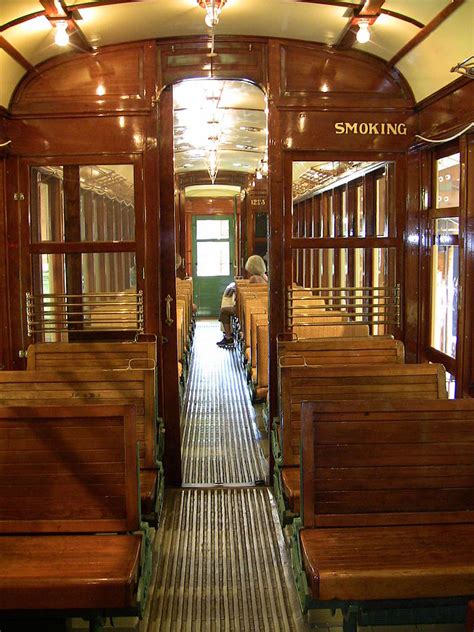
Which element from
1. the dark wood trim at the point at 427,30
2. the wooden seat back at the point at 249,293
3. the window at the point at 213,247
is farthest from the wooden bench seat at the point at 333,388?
the window at the point at 213,247

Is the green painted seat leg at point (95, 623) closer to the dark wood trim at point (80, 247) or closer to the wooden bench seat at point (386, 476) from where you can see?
the wooden bench seat at point (386, 476)

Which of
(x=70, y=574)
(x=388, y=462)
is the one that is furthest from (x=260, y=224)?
(x=70, y=574)

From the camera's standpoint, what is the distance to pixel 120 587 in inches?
83.9

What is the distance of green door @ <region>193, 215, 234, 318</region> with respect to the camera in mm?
14961

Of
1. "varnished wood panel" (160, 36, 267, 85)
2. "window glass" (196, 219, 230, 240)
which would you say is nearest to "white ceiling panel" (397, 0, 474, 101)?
"varnished wood panel" (160, 36, 267, 85)

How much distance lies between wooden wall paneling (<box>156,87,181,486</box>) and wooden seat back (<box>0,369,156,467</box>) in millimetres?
873

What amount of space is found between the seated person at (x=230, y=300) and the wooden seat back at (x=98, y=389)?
6.46 meters

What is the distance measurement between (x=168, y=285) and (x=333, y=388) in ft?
4.53

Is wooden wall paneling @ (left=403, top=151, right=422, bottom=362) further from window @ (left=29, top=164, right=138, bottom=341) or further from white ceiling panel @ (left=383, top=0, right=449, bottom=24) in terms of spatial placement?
window @ (left=29, top=164, right=138, bottom=341)

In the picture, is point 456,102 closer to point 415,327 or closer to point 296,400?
point 415,327

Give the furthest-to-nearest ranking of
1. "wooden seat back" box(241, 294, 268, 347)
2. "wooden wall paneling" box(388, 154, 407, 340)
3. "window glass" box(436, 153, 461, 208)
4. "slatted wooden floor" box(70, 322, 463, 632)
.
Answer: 1. "wooden seat back" box(241, 294, 268, 347)
2. "wooden wall paneling" box(388, 154, 407, 340)
3. "window glass" box(436, 153, 461, 208)
4. "slatted wooden floor" box(70, 322, 463, 632)

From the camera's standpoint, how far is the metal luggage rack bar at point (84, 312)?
13.5ft

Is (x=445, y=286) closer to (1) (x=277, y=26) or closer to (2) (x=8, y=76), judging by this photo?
(1) (x=277, y=26)

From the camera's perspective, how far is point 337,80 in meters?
4.11
